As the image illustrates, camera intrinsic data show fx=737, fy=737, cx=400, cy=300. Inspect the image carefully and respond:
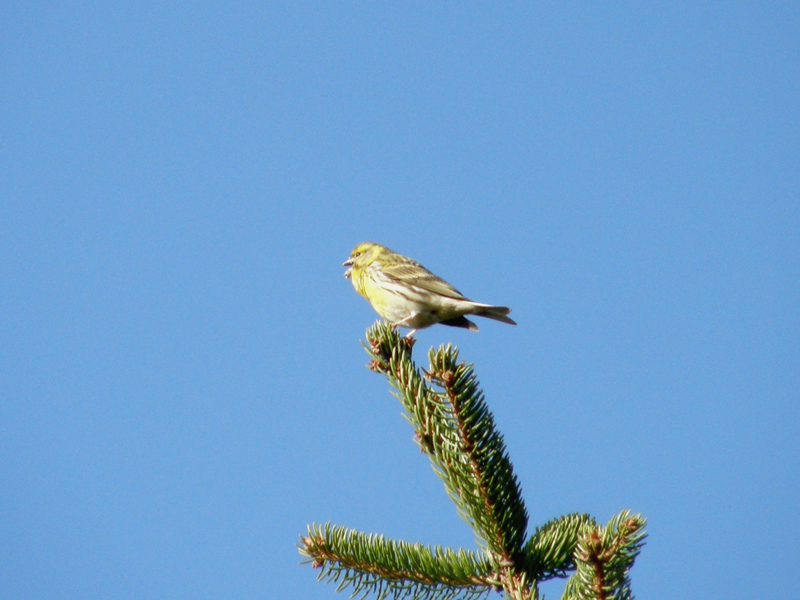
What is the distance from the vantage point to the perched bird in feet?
27.0

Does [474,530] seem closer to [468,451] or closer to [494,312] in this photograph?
[468,451]

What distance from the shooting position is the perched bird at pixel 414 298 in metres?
8.23

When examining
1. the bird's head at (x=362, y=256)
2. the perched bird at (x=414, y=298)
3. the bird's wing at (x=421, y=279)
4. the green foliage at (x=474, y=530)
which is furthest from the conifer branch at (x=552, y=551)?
the bird's head at (x=362, y=256)

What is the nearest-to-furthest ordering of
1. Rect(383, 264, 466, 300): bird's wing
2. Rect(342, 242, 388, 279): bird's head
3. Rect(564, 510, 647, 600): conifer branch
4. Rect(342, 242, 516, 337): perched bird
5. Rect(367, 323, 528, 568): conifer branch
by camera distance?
1. Rect(564, 510, 647, 600): conifer branch
2. Rect(367, 323, 528, 568): conifer branch
3. Rect(342, 242, 516, 337): perched bird
4. Rect(383, 264, 466, 300): bird's wing
5. Rect(342, 242, 388, 279): bird's head

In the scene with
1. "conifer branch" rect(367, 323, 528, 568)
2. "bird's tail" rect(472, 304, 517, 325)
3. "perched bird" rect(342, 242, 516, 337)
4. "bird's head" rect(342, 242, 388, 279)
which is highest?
"bird's head" rect(342, 242, 388, 279)

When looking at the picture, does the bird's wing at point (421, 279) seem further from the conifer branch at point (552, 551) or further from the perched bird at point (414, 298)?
the conifer branch at point (552, 551)

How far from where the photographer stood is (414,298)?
8.46m

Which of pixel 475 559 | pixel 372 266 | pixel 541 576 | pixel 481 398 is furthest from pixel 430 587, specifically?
pixel 372 266

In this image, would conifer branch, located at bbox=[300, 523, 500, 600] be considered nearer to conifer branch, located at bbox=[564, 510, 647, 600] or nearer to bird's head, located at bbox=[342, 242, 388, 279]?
conifer branch, located at bbox=[564, 510, 647, 600]

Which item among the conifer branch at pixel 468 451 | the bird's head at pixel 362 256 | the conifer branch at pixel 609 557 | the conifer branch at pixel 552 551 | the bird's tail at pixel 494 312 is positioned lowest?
the conifer branch at pixel 609 557

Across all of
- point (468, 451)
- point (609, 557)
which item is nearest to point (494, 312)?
point (468, 451)

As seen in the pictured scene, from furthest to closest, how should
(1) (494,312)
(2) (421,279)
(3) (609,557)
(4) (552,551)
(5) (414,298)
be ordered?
1. (2) (421,279)
2. (5) (414,298)
3. (1) (494,312)
4. (4) (552,551)
5. (3) (609,557)

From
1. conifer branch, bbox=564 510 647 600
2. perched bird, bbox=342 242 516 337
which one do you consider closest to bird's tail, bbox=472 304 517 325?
perched bird, bbox=342 242 516 337

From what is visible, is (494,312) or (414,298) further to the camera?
(414,298)
